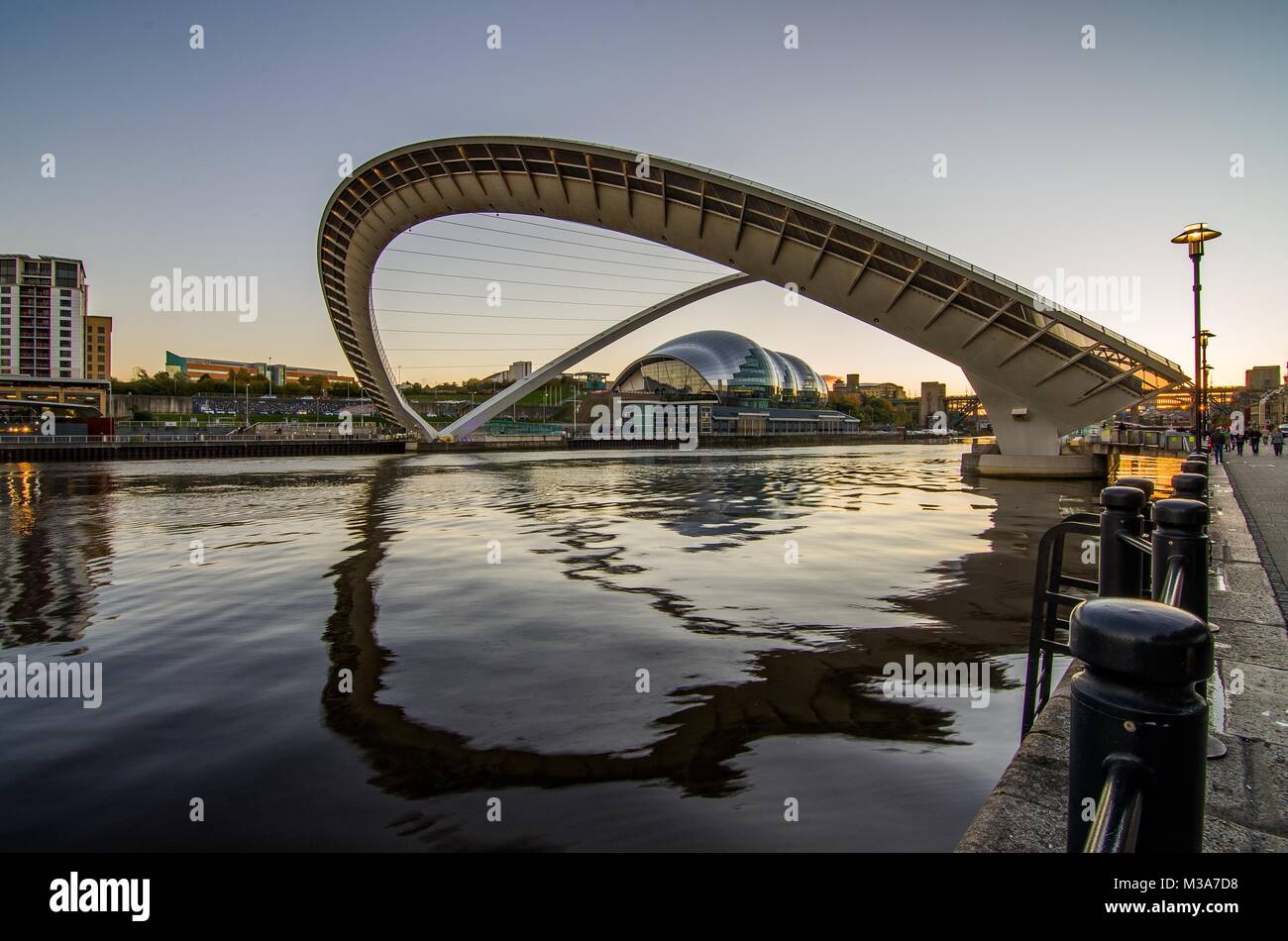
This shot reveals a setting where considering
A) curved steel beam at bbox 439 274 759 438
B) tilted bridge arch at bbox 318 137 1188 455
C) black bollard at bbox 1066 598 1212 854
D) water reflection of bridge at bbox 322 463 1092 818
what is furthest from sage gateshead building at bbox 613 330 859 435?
black bollard at bbox 1066 598 1212 854

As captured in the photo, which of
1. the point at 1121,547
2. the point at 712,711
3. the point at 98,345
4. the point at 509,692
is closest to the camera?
the point at 1121,547

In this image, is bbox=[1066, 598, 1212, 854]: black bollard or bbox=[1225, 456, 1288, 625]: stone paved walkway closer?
bbox=[1066, 598, 1212, 854]: black bollard

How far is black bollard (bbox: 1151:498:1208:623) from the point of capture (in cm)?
329

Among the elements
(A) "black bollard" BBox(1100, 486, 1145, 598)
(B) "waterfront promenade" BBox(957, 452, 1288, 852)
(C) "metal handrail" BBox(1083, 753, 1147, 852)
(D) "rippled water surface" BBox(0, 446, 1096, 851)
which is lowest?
(D) "rippled water surface" BBox(0, 446, 1096, 851)

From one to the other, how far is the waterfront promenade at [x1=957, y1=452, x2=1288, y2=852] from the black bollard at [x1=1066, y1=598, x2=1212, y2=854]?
1164 millimetres

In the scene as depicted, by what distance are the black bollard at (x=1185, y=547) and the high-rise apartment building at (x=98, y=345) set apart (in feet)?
641

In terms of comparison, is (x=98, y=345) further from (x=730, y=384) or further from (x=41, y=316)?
(x=730, y=384)

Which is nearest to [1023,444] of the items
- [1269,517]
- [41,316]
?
[1269,517]

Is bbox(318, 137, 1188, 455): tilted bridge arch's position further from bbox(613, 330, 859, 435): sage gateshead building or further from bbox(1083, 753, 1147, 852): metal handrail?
bbox(613, 330, 859, 435): sage gateshead building

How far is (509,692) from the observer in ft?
18.3

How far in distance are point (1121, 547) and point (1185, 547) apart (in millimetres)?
626

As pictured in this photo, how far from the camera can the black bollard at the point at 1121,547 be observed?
3.93 m

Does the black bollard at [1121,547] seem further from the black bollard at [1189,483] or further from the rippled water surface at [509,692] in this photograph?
the black bollard at [1189,483]
